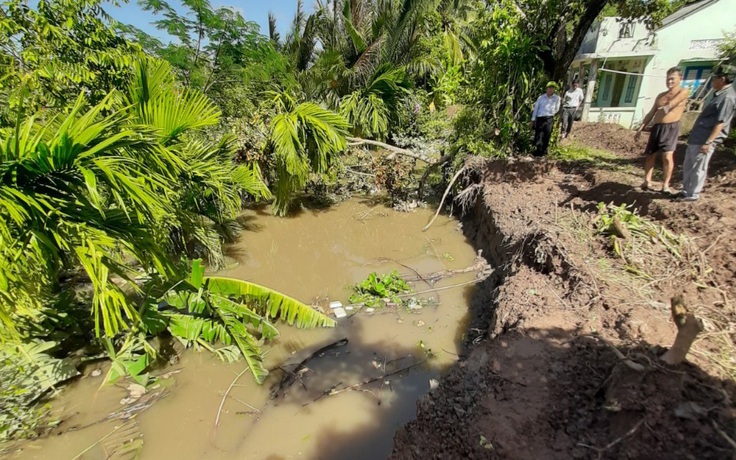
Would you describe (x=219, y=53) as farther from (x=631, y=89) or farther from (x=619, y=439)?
(x=631, y=89)

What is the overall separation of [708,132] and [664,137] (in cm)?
59

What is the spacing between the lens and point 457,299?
4895mm

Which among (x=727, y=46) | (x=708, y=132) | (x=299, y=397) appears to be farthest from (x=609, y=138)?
(x=299, y=397)

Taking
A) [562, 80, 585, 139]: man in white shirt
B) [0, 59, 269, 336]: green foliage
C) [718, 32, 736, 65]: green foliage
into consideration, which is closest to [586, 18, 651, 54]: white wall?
[718, 32, 736, 65]: green foliage

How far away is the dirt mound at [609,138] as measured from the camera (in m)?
8.92

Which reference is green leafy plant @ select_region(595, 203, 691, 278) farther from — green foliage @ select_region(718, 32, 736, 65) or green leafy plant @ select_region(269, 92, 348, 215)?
green foliage @ select_region(718, 32, 736, 65)

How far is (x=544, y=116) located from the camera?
688 cm

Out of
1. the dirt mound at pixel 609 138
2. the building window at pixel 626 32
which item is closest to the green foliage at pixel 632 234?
the dirt mound at pixel 609 138

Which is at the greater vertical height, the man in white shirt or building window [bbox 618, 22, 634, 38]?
building window [bbox 618, 22, 634, 38]

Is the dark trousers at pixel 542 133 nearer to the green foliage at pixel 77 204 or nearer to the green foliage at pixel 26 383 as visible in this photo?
the green foliage at pixel 77 204

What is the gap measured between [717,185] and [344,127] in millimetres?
5901

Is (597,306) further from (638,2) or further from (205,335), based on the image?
(638,2)

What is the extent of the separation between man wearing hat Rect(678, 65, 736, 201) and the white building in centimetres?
Result: 766

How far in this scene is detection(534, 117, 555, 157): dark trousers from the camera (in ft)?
22.9
